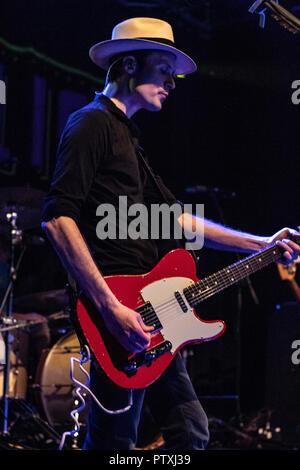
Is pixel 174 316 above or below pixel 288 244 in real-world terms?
below

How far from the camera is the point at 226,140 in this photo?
25.4 feet

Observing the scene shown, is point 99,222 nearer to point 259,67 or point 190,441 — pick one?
point 190,441

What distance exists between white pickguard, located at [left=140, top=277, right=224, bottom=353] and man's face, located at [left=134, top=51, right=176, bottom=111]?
2.90ft

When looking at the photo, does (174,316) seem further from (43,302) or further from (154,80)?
(43,302)

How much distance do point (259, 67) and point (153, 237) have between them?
490 centimetres

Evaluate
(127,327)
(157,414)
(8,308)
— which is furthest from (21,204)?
(127,327)

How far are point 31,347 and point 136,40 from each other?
404 centimetres

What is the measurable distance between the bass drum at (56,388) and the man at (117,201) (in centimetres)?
327

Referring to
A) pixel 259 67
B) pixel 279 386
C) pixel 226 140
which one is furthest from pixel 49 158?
pixel 279 386

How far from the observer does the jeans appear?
2.71 meters

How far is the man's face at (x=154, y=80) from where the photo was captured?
3174 millimetres

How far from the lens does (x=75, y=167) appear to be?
109 inches

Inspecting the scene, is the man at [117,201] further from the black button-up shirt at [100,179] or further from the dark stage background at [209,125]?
the dark stage background at [209,125]

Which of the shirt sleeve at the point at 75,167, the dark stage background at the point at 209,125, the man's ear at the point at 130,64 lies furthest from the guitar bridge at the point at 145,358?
the dark stage background at the point at 209,125
